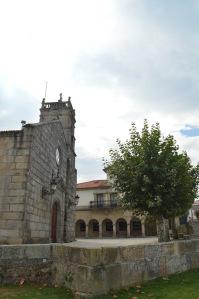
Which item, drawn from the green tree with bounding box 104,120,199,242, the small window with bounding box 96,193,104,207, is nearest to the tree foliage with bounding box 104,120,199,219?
the green tree with bounding box 104,120,199,242

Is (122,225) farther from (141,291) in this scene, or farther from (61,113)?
(141,291)

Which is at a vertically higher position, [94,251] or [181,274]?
[94,251]

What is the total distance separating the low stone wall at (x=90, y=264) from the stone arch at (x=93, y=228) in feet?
105

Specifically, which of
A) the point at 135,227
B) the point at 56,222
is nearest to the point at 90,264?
the point at 56,222

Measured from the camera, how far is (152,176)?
1172 centimetres

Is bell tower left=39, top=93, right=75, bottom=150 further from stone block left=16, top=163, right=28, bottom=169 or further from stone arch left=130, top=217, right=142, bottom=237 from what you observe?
stone arch left=130, top=217, right=142, bottom=237

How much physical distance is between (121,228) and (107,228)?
1.95 meters

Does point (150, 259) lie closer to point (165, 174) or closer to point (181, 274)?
point (181, 274)

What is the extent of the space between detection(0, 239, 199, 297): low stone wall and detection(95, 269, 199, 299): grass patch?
164 millimetres

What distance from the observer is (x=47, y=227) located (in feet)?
43.1

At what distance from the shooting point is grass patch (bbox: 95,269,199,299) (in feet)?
16.1

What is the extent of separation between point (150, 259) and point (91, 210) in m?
32.8

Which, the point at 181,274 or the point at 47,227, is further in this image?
the point at 47,227

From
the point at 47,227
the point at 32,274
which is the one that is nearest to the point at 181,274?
the point at 32,274
